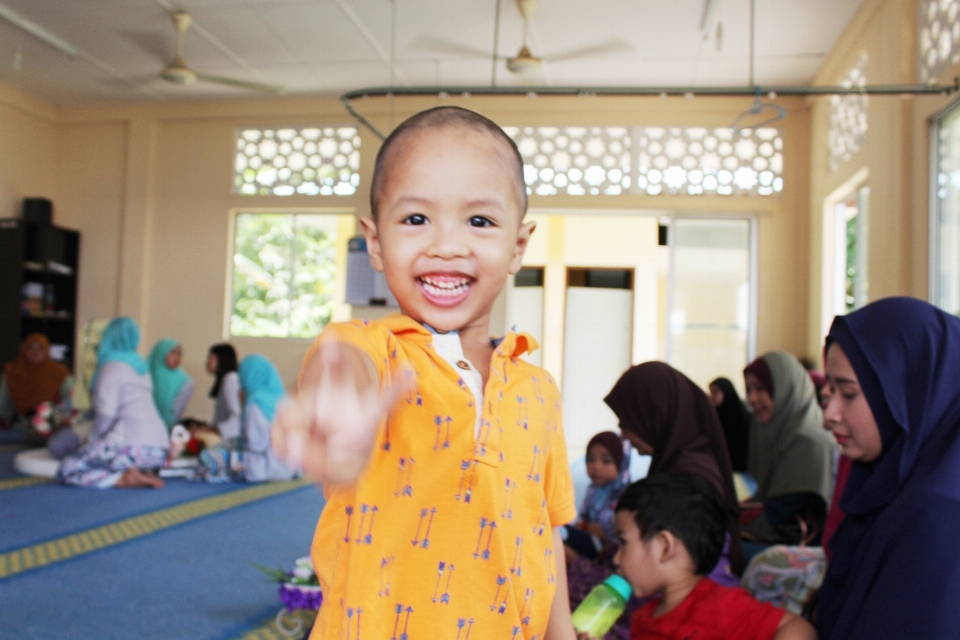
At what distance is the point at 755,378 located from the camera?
127 inches

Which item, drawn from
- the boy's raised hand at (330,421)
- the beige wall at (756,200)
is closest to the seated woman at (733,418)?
the beige wall at (756,200)

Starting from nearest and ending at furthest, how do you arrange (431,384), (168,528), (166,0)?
(431,384) → (168,528) → (166,0)

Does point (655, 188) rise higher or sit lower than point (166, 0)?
lower

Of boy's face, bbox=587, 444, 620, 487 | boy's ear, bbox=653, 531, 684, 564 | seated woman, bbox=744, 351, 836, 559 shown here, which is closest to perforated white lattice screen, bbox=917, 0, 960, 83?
seated woman, bbox=744, 351, 836, 559

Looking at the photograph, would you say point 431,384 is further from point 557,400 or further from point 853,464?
point 853,464

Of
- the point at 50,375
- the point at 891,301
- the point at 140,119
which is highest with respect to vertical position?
the point at 140,119

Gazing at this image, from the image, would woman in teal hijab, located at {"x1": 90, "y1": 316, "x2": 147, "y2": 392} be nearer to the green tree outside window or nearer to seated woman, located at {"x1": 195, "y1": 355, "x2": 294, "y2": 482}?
seated woman, located at {"x1": 195, "y1": 355, "x2": 294, "y2": 482}

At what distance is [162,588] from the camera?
227 centimetres

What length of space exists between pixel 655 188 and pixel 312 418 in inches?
219

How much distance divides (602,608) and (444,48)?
454 cm

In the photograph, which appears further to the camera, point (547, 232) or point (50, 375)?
point (547, 232)

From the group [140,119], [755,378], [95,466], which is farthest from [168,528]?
[140,119]

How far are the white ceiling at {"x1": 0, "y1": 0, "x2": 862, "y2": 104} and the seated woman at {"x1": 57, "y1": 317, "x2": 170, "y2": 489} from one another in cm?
222

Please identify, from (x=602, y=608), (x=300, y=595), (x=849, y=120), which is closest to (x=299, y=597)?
(x=300, y=595)
